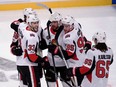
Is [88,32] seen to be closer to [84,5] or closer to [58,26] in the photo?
[84,5]

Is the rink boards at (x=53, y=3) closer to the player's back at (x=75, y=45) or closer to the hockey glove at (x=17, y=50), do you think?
the hockey glove at (x=17, y=50)

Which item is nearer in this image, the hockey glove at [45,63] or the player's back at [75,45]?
the player's back at [75,45]

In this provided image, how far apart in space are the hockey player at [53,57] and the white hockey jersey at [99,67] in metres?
0.47

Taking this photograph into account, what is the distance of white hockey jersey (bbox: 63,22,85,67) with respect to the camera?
352 cm

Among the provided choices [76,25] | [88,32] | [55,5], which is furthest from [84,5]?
[76,25]

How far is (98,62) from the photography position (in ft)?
10.4

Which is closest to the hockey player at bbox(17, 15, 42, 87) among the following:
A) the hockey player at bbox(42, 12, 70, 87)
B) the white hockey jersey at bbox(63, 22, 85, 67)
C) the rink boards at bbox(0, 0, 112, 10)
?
the hockey player at bbox(42, 12, 70, 87)

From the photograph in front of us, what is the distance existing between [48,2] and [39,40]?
568 cm

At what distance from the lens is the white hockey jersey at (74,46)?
352cm

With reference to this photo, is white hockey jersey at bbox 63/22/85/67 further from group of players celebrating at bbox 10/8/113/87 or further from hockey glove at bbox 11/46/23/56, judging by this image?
hockey glove at bbox 11/46/23/56

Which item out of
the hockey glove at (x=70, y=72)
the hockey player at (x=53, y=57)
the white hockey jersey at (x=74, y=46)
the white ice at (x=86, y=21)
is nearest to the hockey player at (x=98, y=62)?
the hockey glove at (x=70, y=72)

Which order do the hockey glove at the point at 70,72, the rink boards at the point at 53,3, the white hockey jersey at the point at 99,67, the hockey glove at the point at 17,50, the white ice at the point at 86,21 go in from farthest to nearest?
the rink boards at the point at 53,3, the white ice at the point at 86,21, the hockey glove at the point at 17,50, the hockey glove at the point at 70,72, the white hockey jersey at the point at 99,67

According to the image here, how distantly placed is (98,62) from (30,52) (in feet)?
2.39

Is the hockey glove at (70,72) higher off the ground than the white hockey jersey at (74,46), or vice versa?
the white hockey jersey at (74,46)
